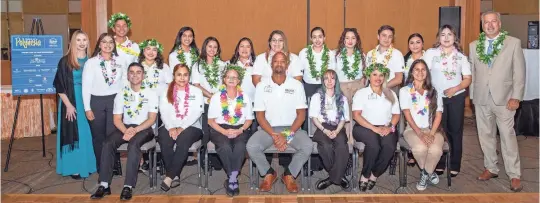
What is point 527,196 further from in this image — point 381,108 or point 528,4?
point 528,4

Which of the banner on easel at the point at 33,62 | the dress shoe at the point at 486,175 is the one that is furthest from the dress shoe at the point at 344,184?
the banner on easel at the point at 33,62

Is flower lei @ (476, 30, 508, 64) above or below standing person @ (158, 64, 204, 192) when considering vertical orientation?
above

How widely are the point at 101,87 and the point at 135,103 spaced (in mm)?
376

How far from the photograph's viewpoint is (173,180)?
14.7ft

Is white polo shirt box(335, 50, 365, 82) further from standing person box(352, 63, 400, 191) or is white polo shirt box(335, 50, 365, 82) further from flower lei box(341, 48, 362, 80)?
standing person box(352, 63, 400, 191)

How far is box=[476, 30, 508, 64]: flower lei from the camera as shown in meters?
4.32

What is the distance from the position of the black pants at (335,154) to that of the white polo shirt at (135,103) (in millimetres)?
1499

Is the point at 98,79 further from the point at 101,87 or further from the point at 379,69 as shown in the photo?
the point at 379,69

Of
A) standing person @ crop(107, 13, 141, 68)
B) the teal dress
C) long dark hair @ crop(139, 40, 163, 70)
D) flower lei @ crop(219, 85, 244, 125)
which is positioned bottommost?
the teal dress

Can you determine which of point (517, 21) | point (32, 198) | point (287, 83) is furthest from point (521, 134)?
point (32, 198)

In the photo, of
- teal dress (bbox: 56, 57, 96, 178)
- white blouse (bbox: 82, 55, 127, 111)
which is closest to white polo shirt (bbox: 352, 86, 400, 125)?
white blouse (bbox: 82, 55, 127, 111)

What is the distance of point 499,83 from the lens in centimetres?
433

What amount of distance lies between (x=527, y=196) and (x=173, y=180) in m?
2.98

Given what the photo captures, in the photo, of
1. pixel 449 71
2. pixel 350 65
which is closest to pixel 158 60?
pixel 350 65
